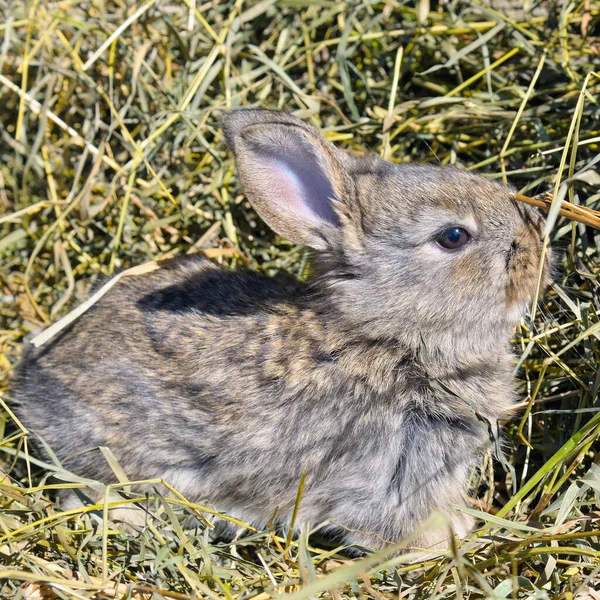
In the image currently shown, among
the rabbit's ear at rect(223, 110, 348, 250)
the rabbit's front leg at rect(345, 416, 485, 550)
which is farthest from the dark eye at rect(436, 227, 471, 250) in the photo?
the rabbit's front leg at rect(345, 416, 485, 550)

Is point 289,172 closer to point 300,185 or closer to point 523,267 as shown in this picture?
point 300,185

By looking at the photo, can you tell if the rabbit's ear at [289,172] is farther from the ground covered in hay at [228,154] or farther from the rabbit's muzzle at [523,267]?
the ground covered in hay at [228,154]

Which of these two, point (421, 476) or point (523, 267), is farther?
point (421, 476)

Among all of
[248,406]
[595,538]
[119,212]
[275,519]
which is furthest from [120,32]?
[595,538]

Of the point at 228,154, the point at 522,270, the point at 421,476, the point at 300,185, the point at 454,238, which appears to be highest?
the point at 300,185

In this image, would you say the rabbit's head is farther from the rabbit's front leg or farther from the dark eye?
the rabbit's front leg

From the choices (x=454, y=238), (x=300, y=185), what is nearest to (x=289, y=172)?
(x=300, y=185)

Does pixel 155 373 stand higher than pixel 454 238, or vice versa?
pixel 454 238

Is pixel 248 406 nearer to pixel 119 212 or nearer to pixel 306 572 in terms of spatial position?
pixel 306 572
